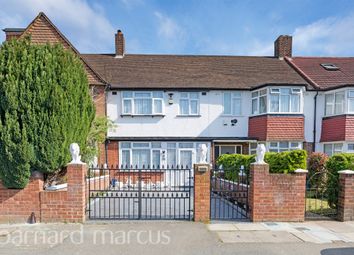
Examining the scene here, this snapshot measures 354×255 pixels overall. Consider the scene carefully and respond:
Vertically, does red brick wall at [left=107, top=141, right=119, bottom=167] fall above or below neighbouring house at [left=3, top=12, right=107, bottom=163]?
below

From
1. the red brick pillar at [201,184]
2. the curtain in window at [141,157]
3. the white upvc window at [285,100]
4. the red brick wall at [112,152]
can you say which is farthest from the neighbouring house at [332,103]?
the red brick wall at [112,152]

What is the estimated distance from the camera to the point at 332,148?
1443cm

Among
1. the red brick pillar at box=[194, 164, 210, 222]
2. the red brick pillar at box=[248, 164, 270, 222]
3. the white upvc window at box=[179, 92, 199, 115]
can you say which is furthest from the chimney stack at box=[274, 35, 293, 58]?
the red brick pillar at box=[194, 164, 210, 222]

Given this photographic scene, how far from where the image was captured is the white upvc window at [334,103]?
45.8 feet

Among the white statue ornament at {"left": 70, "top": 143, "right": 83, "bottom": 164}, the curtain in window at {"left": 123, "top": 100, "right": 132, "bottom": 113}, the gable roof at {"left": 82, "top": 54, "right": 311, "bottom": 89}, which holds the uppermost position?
the gable roof at {"left": 82, "top": 54, "right": 311, "bottom": 89}

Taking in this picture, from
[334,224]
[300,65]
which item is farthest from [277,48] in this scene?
[334,224]

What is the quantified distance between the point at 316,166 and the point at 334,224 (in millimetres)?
4153

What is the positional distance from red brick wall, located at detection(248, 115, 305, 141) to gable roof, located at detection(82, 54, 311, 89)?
195cm

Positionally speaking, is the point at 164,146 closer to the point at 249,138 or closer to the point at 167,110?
the point at 167,110

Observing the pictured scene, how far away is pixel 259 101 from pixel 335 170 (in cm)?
746

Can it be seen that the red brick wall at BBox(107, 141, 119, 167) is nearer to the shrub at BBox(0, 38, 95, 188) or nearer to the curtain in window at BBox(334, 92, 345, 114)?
the shrub at BBox(0, 38, 95, 188)

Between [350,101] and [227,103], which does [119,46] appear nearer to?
[227,103]

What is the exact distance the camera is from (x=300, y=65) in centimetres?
1798

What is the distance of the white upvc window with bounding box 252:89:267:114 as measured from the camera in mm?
14336
